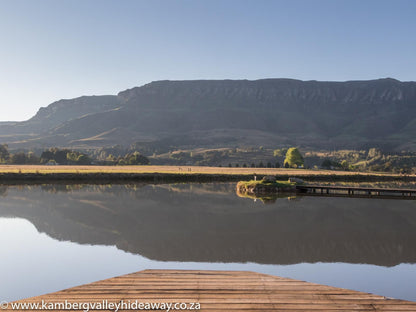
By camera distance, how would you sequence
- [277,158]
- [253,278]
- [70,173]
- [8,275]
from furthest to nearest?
[277,158]
[70,173]
[8,275]
[253,278]

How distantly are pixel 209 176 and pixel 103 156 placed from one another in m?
98.8

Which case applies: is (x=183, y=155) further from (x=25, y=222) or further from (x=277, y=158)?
(x=25, y=222)

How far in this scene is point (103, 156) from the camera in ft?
477

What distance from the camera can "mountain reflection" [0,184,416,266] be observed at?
15.1 m

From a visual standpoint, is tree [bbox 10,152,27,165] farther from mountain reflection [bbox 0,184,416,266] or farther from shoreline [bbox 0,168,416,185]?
mountain reflection [bbox 0,184,416,266]

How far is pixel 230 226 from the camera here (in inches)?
823

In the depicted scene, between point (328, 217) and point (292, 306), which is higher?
point (292, 306)

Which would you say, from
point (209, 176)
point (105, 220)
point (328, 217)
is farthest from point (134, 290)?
point (209, 176)

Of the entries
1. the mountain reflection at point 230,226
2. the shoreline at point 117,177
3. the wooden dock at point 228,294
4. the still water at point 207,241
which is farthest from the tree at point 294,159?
the wooden dock at point 228,294

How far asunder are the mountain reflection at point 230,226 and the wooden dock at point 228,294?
4.50 meters

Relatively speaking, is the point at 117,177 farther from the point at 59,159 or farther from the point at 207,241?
the point at 59,159

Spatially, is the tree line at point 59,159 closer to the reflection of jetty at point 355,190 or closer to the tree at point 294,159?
the tree at point 294,159

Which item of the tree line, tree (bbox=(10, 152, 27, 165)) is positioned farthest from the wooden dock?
tree (bbox=(10, 152, 27, 165))

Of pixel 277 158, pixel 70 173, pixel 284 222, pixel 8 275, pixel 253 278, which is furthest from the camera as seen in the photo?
pixel 277 158
